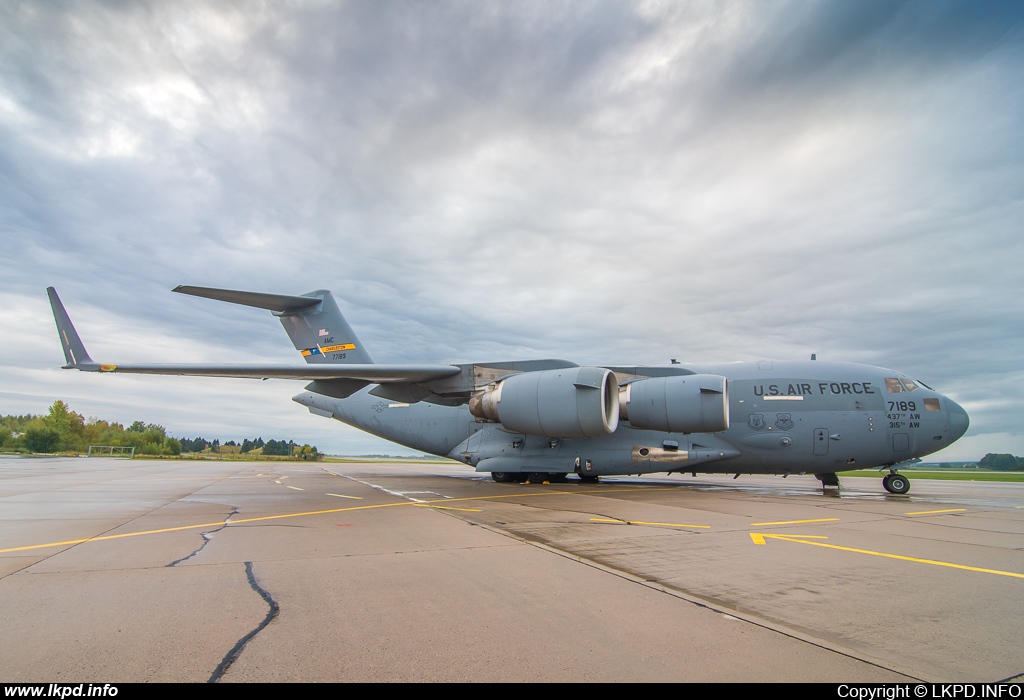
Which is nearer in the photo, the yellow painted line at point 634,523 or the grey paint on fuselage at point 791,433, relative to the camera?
the yellow painted line at point 634,523

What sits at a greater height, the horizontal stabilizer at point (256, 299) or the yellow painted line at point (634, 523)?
the horizontal stabilizer at point (256, 299)

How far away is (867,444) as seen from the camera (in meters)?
12.6

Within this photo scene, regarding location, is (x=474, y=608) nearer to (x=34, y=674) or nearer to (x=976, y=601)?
(x=34, y=674)

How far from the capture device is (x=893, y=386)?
12.9 m

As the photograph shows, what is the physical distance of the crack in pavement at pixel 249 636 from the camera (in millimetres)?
2341

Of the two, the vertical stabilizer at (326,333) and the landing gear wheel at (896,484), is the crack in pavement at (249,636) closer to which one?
the vertical stabilizer at (326,333)

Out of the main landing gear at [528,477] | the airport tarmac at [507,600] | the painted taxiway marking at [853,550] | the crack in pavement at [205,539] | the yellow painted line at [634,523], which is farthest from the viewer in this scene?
the main landing gear at [528,477]

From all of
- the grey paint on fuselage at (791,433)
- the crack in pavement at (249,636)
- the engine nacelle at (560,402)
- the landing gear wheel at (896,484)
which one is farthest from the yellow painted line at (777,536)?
the landing gear wheel at (896,484)

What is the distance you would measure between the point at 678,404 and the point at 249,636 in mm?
11065

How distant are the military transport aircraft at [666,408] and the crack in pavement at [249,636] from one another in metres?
8.76

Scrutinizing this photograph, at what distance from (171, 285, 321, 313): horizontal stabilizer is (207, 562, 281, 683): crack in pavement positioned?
30.4 ft

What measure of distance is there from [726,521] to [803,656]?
5255mm

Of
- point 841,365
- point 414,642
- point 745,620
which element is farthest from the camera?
point 841,365
